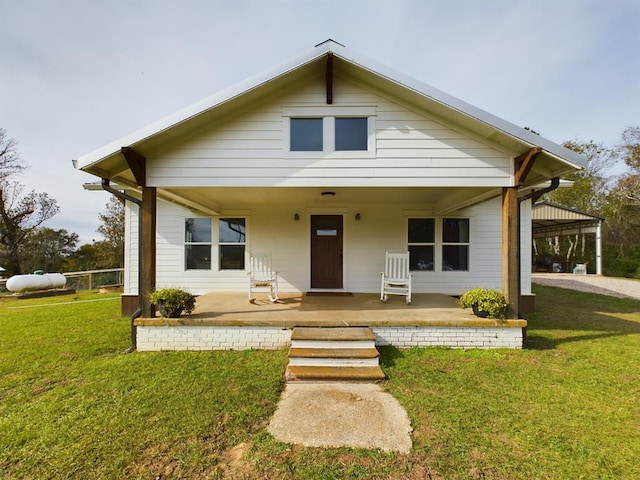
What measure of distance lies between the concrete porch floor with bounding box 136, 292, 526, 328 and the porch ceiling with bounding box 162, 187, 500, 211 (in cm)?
211

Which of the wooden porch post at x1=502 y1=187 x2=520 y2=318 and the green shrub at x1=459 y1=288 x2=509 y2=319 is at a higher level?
the wooden porch post at x1=502 y1=187 x2=520 y2=318

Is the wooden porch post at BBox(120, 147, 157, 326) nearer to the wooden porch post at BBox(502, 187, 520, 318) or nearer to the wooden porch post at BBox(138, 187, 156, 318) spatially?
the wooden porch post at BBox(138, 187, 156, 318)

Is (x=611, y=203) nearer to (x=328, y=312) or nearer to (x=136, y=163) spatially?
(x=328, y=312)

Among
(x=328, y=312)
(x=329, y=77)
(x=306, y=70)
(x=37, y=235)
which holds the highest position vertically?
(x=306, y=70)

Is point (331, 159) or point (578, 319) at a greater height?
point (331, 159)

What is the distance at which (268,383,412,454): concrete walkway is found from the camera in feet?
7.31

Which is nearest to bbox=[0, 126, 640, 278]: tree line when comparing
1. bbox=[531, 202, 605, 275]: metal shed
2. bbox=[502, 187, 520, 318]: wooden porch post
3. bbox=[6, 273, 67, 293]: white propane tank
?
bbox=[531, 202, 605, 275]: metal shed

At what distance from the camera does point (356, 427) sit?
239cm

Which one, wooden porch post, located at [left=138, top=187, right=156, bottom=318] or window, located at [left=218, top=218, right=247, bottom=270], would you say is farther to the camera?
window, located at [left=218, top=218, right=247, bottom=270]

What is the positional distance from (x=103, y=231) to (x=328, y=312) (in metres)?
19.8

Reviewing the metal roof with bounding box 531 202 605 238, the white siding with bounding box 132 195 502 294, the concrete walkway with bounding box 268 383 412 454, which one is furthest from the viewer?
the metal roof with bounding box 531 202 605 238

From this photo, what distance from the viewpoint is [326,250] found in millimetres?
7113

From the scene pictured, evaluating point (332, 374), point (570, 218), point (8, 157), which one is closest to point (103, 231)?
point (8, 157)

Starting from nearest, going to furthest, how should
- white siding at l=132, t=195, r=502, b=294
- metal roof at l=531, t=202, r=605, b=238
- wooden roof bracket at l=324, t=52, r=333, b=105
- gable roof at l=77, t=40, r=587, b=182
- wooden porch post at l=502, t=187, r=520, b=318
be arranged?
gable roof at l=77, t=40, r=587, b=182
wooden roof bracket at l=324, t=52, r=333, b=105
wooden porch post at l=502, t=187, r=520, b=318
white siding at l=132, t=195, r=502, b=294
metal roof at l=531, t=202, r=605, b=238
